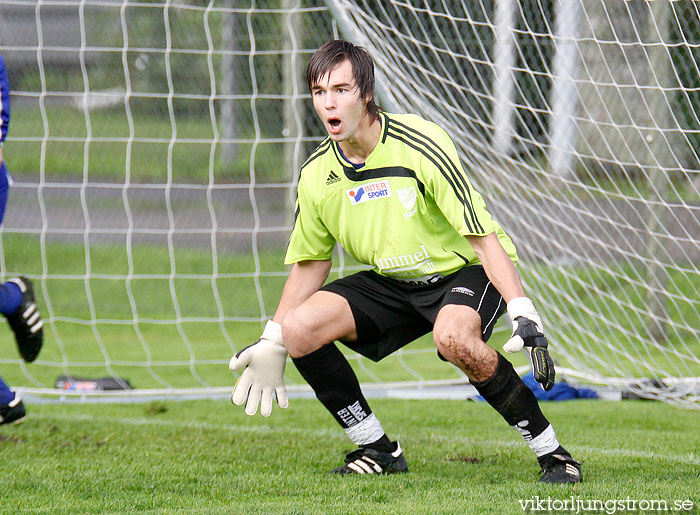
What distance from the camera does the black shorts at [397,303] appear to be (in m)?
3.67

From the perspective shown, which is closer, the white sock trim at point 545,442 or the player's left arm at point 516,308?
the player's left arm at point 516,308

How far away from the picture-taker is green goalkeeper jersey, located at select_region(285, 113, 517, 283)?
3574mm

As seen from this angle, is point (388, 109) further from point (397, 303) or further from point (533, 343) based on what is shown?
point (533, 343)

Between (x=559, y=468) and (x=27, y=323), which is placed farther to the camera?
(x=27, y=323)

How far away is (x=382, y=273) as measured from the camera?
382cm

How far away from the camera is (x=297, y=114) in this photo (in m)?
6.65

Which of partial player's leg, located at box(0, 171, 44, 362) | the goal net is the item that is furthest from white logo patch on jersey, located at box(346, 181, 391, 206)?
partial player's leg, located at box(0, 171, 44, 362)

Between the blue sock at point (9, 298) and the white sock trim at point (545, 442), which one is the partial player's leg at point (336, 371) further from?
the blue sock at point (9, 298)

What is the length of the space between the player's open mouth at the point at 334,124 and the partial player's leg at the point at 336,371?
669 mm

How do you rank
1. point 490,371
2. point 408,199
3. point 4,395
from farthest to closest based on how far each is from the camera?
point 4,395
point 408,199
point 490,371

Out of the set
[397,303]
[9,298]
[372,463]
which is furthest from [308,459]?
[9,298]

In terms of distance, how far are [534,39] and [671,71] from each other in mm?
723

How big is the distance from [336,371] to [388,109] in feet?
6.75

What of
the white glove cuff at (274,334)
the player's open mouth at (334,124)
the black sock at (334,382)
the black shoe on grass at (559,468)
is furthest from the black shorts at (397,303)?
the player's open mouth at (334,124)
